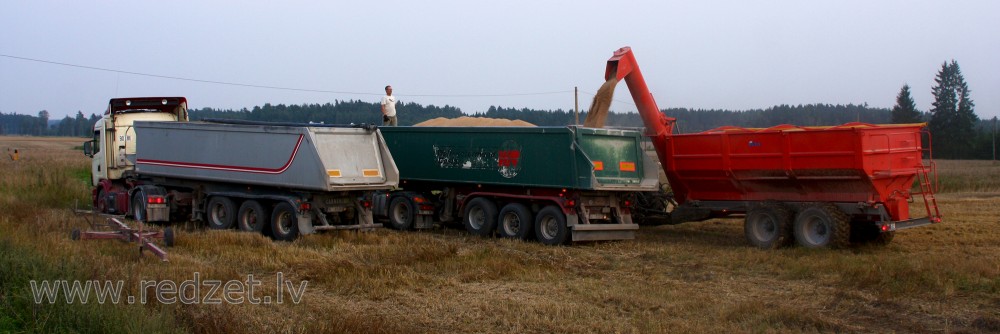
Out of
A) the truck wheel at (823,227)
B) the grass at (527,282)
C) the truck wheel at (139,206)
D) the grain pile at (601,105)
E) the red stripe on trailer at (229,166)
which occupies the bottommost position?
the grass at (527,282)

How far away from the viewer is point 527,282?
472 inches

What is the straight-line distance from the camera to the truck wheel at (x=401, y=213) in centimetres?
1911

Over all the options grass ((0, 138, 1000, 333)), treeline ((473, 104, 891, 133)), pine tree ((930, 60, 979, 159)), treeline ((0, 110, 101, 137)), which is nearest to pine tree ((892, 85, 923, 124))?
pine tree ((930, 60, 979, 159))

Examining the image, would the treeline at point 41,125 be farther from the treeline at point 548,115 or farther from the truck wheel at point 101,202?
the truck wheel at point 101,202

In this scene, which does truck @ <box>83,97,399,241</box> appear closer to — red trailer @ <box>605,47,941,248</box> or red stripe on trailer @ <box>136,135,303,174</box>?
red stripe on trailer @ <box>136,135,303,174</box>

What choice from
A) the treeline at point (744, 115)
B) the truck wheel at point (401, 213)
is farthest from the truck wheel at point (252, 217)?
the treeline at point (744, 115)

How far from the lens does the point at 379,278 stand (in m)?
11.7

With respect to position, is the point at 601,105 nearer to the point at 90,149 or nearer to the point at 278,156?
the point at 278,156

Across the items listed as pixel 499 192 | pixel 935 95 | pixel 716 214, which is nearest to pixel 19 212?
pixel 499 192

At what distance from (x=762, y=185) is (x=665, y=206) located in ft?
8.25

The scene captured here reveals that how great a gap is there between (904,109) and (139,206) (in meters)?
59.4

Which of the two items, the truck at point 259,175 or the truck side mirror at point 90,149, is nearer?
the truck at point 259,175

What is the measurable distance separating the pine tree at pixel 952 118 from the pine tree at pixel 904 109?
2.65 m

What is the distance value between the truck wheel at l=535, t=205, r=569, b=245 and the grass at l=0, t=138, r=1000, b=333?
317 mm
